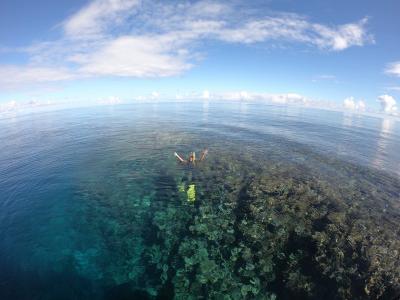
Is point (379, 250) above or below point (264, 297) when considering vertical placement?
above

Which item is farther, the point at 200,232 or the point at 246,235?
the point at 200,232

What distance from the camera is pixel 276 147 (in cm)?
5088

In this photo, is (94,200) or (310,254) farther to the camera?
(94,200)

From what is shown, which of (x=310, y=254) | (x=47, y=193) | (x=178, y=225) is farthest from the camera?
(x=47, y=193)

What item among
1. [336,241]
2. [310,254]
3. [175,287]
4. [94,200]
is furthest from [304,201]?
[94,200]

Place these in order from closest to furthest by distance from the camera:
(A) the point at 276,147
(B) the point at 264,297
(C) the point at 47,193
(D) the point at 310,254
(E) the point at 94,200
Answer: (B) the point at 264,297 < (D) the point at 310,254 < (E) the point at 94,200 < (C) the point at 47,193 < (A) the point at 276,147

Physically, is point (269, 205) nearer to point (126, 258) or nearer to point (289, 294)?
point (289, 294)

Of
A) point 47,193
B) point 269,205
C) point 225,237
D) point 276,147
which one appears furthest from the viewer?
point 276,147

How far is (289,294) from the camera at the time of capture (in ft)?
47.0

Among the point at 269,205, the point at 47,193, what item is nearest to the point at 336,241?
the point at 269,205

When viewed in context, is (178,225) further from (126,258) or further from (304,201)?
(304,201)

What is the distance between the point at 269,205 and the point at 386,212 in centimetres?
1395

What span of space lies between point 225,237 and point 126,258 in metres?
8.46

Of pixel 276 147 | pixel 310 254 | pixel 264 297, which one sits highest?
pixel 276 147
